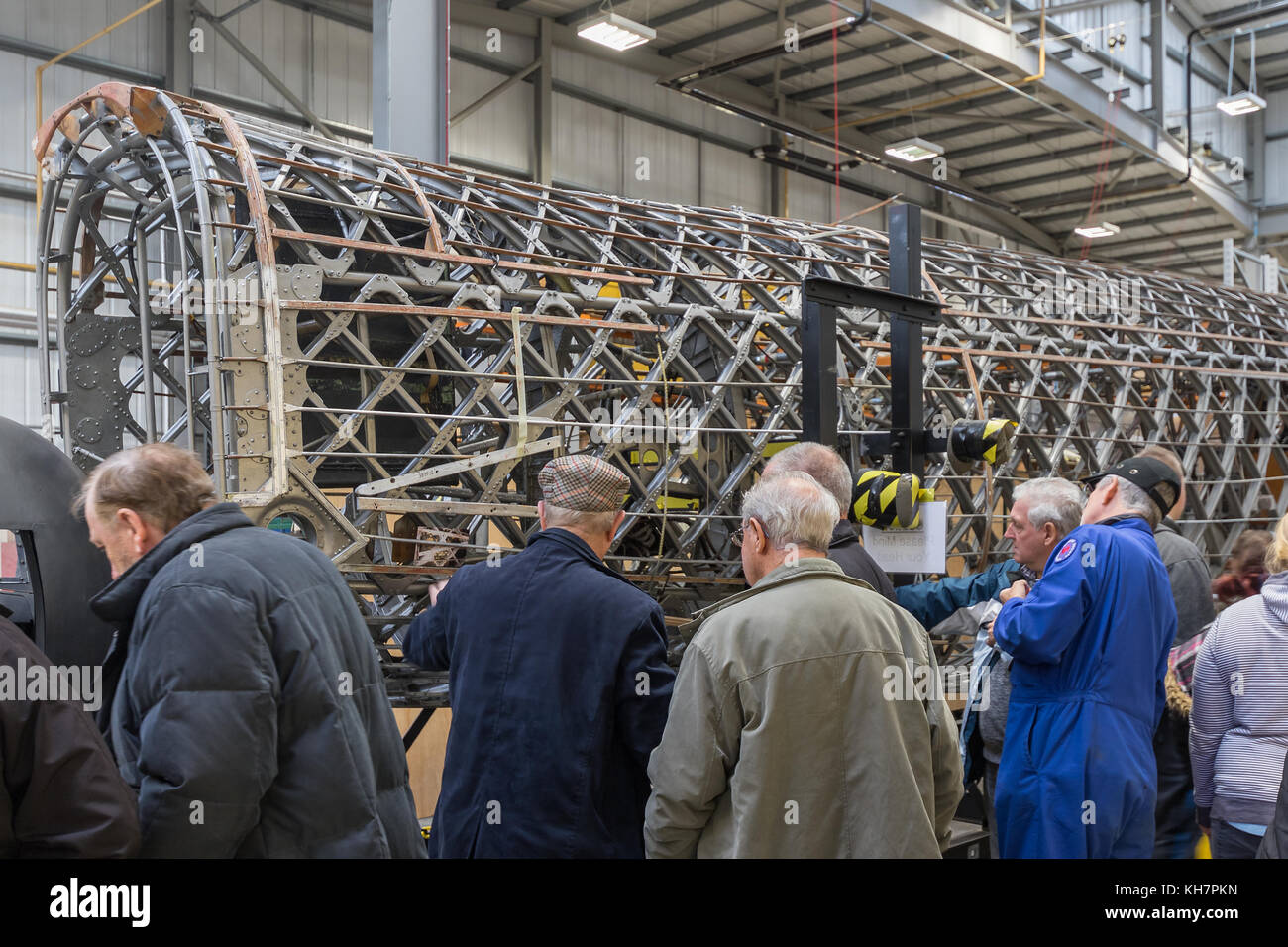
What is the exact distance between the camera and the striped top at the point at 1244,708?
3.67 meters

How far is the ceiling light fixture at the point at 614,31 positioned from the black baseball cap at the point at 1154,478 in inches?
433

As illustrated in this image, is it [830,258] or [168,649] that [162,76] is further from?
[168,649]

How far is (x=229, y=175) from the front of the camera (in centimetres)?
615

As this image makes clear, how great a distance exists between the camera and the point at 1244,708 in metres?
3.74

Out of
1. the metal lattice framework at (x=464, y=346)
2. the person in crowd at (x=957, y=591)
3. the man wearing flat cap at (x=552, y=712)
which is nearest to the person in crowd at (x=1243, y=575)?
the person in crowd at (x=957, y=591)

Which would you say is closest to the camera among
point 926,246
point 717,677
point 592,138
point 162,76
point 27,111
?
point 717,677

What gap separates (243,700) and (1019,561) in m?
3.17

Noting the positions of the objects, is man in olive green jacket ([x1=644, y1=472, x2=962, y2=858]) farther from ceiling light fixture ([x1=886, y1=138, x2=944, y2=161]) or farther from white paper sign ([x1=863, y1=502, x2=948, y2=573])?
ceiling light fixture ([x1=886, y1=138, x2=944, y2=161])

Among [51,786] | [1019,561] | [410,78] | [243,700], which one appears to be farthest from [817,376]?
[410,78]

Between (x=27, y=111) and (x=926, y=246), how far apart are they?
400 inches

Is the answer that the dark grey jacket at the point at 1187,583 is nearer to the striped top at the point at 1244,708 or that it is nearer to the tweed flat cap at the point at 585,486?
the striped top at the point at 1244,708

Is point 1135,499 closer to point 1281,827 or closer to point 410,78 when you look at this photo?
point 1281,827

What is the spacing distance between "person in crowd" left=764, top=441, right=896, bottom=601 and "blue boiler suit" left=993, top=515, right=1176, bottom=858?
50 cm
